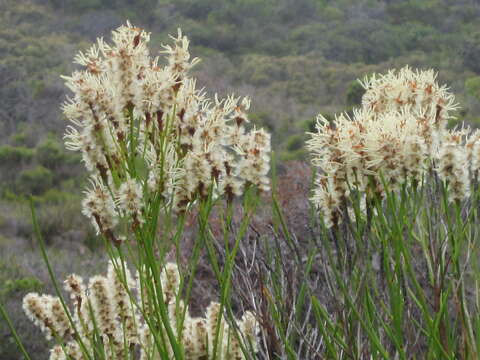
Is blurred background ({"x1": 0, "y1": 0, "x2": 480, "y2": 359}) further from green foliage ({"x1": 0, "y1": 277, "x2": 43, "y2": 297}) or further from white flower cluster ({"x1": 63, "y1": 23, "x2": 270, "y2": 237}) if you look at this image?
white flower cluster ({"x1": 63, "y1": 23, "x2": 270, "y2": 237})

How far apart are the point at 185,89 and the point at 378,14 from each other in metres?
22.5

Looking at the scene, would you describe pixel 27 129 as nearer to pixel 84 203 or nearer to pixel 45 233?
pixel 45 233

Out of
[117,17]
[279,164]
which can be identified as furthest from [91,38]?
[279,164]

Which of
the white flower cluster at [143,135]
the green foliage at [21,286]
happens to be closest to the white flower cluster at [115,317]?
the white flower cluster at [143,135]

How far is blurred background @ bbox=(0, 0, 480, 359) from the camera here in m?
6.77

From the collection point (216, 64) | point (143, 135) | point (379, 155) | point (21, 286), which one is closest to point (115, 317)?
point (143, 135)

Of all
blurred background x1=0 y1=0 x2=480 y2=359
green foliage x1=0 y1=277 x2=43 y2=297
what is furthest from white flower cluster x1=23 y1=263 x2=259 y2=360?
green foliage x1=0 y1=277 x2=43 y2=297

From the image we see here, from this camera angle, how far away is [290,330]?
52.9 inches

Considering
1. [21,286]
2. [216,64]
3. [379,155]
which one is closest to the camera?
[379,155]

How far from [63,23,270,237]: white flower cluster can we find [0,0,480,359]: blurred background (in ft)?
9.38

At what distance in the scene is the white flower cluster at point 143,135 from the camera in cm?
111

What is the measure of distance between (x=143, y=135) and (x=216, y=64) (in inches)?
667

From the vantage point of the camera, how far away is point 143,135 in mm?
1269

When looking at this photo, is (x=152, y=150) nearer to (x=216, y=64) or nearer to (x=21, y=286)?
(x=21, y=286)
